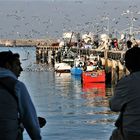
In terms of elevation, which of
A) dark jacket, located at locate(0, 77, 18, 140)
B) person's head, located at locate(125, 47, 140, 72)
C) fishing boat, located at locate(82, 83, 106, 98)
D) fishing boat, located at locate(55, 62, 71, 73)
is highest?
person's head, located at locate(125, 47, 140, 72)

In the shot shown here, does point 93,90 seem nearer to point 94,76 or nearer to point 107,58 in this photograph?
point 94,76

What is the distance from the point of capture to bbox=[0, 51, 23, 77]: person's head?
704 cm

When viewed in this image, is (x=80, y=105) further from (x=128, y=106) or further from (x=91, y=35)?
(x=91, y=35)

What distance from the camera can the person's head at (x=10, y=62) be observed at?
7043mm

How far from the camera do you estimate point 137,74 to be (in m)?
7.21

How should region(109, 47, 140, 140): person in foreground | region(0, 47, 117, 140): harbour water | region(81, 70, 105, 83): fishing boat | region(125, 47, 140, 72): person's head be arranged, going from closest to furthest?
region(109, 47, 140, 140): person in foreground
region(125, 47, 140, 72): person's head
region(0, 47, 117, 140): harbour water
region(81, 70, 105, 83): fishing boat

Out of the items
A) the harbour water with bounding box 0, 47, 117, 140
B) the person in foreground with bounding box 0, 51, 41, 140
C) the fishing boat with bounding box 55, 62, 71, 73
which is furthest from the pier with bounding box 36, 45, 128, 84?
the person in foreground with bounding box 0, 51, 41, 140

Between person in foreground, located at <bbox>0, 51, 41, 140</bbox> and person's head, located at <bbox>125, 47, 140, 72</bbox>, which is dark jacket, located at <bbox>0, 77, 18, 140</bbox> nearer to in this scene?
person in foreground, located at <bbox>0, 51, 41, 140</bbox>

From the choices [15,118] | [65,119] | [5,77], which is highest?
[5,77]

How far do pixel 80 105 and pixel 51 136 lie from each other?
59.8 ft

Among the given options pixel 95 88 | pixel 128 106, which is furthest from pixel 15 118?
pixel 95 88

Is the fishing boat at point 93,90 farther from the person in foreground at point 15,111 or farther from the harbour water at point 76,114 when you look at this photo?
the person in foreground at point 15,111

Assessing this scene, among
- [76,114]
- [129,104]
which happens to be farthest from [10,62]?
[76,114]

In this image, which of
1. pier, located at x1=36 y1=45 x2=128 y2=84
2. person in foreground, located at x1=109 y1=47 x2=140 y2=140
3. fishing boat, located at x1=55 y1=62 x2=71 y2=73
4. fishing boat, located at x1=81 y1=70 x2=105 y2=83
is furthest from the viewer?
fishing boat, located at x1=55 y1=62 x2=71 y2=73
